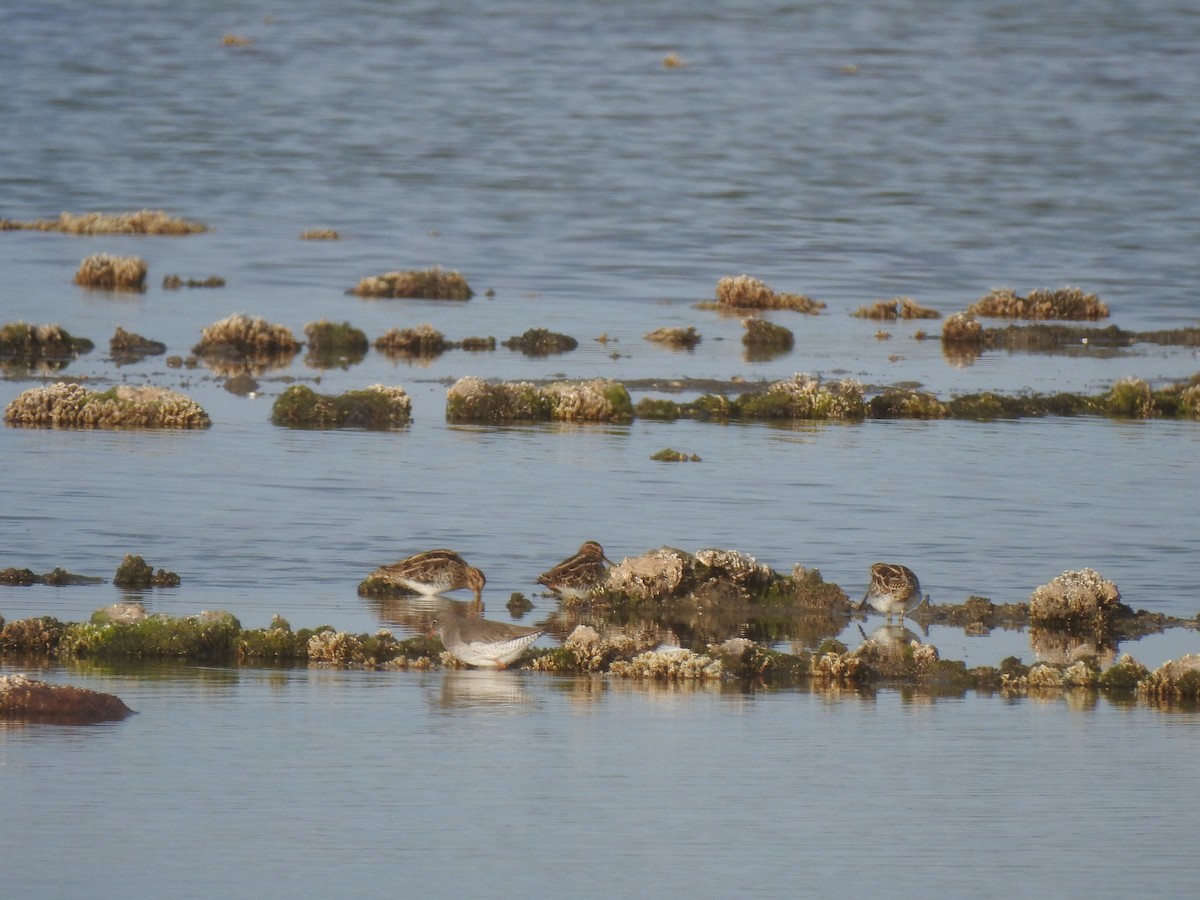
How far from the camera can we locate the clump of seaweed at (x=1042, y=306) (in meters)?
42.2

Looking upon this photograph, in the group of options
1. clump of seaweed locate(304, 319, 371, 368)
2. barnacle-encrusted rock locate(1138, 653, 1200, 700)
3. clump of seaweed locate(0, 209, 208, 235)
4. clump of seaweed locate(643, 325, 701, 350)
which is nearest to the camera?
barnacle-encrusted rock locate(1138, 653, 1200, 700)

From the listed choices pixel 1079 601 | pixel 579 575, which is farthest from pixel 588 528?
pixel 1079 601

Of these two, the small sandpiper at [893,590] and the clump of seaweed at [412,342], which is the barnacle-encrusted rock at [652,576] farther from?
the clump of seaweed at [412,342]

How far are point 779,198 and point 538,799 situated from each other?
57.2 meters

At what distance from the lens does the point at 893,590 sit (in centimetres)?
1697

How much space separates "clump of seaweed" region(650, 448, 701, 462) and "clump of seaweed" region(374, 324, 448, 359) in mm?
10202

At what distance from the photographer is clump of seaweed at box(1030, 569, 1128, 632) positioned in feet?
55.6

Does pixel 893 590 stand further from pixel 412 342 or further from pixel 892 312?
pixel 892 312

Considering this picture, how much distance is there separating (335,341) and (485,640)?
2046 cm

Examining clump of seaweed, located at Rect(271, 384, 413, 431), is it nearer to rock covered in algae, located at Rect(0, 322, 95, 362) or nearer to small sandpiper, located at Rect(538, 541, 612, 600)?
rock covered in algae, located at Rect(0, 322, 95, 362)

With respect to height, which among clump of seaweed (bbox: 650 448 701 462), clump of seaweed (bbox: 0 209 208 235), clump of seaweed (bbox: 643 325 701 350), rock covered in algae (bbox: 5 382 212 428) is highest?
clump of seaweed (bbox: 0 209 208 235)

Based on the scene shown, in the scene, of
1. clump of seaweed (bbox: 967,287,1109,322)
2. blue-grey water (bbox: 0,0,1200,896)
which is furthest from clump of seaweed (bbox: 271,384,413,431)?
clump of seaweed (bbox: 967,287,1109,322)

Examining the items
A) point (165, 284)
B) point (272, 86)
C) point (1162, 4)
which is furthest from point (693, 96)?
point (165, 284)

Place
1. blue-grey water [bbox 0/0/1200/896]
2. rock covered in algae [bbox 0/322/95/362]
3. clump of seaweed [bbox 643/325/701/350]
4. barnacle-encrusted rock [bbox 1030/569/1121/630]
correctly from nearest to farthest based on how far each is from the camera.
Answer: blue-grey water [bbox 0/0/1200/896] → barnacle-encrusted rock [bbox 1030/569/1121/630] → rock covered in algae [bbox 0/322/95/362] → clump of seaweed [bbox 643/325/701/350]
